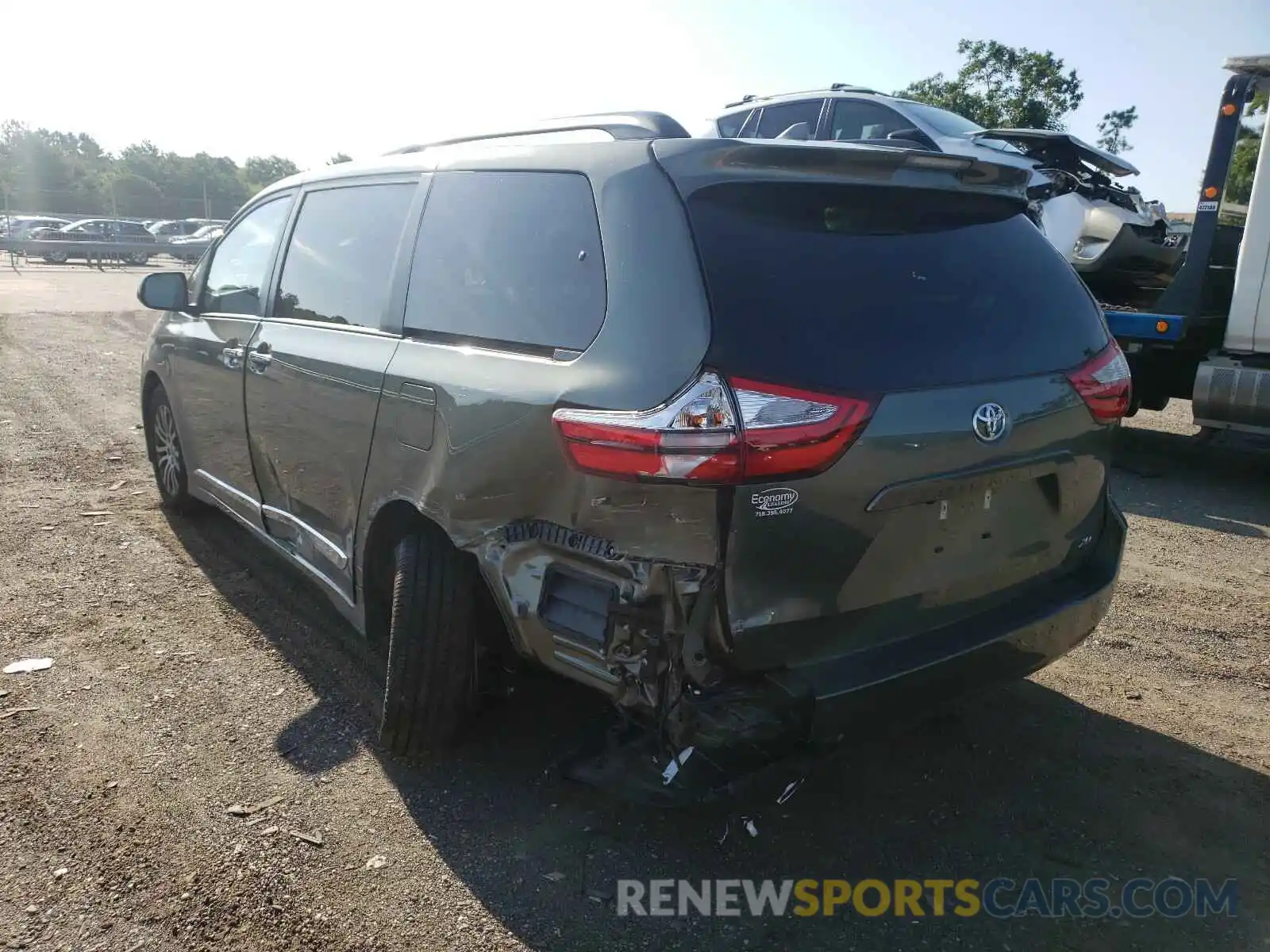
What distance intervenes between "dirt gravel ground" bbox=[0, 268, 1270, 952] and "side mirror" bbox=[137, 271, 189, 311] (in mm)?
1404

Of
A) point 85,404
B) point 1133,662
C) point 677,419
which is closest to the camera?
point 677,419

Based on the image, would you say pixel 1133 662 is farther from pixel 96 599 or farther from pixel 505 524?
pixel 96 599

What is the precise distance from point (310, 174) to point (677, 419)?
271 cm

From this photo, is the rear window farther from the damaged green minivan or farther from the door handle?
the door handle

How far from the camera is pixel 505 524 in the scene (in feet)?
8.48

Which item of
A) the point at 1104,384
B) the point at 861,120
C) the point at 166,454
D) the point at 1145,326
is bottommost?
the point at 166,454

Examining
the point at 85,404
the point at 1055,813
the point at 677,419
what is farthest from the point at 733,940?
the point at 85,404

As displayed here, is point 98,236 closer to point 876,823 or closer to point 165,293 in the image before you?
point 165,293

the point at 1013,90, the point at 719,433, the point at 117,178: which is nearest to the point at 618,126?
the point at 719,433

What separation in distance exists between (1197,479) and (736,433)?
6492 millimetres

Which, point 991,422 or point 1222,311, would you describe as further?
point 1222,311

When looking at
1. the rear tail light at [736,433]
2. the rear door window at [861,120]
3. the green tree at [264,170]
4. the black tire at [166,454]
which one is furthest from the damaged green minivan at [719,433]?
the green tree at [264,170]

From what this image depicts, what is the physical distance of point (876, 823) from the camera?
2.88 m

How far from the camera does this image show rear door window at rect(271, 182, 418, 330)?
132 inches
